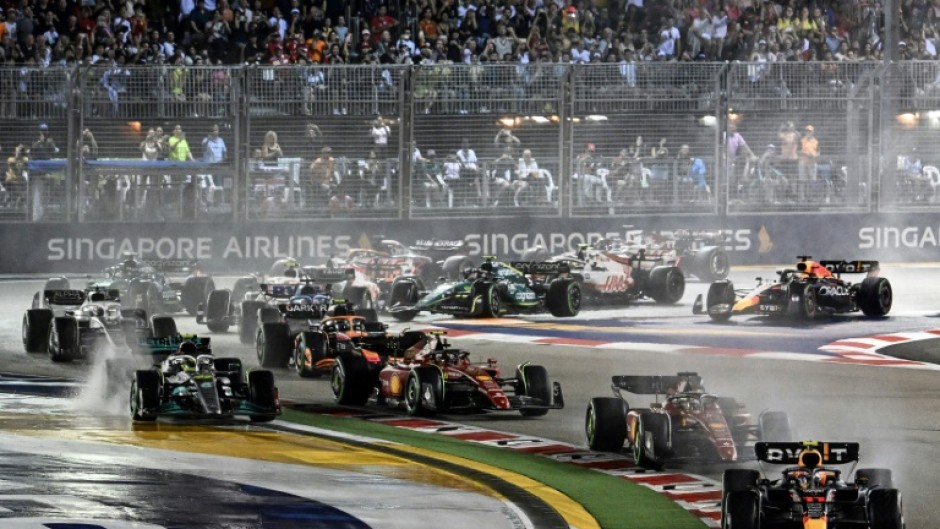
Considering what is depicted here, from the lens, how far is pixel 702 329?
73.0 ft

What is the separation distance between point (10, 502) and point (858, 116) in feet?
67.2

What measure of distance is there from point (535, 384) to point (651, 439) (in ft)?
9.95

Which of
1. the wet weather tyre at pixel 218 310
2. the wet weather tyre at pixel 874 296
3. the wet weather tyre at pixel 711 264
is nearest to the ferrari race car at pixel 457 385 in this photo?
the wet weather tyre at pixel 218 310

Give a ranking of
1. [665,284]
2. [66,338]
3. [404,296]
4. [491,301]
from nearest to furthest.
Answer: [66,338] < [491,301] < [404,296] < [665,284]

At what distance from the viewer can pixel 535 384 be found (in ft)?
49.9

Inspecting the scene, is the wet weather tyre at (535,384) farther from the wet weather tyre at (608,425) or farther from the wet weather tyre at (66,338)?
the wet weather tyre at (66,338)

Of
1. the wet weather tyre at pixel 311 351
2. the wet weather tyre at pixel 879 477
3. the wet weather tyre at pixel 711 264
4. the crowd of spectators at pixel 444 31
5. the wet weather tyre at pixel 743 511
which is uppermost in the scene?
the crowd of spectators at pixel 444 31

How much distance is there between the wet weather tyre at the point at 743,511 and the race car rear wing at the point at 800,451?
278 mm

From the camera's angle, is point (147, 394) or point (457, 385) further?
point (457, 385)

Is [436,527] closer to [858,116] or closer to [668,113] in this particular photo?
[668,113]

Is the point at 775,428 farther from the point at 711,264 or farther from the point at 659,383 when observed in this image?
the point at 711,264

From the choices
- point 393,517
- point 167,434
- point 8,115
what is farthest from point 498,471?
point 8,115

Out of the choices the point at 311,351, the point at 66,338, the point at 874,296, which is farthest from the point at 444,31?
the point at 311,351

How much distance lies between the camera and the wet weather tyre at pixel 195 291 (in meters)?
23.1
